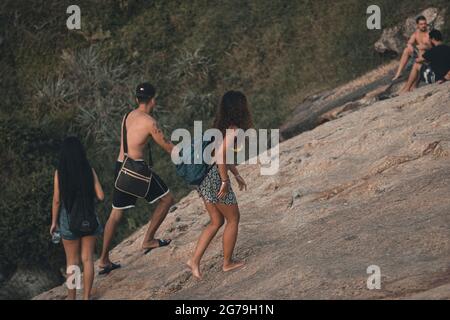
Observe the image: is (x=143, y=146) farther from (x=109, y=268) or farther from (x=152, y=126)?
(x=109, y=268)

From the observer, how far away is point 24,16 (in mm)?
21219

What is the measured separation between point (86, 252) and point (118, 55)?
11625 mm

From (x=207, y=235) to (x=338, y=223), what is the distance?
45.0 inches

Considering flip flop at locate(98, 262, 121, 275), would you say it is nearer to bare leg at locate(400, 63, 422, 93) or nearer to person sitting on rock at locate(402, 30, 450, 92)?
person sitting on rock at locate(402, 30, 450, 92)

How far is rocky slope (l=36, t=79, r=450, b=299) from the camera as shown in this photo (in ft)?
25.6

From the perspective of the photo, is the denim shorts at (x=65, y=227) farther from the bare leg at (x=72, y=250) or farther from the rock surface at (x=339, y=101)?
the rock surface at (x=339, y=101)

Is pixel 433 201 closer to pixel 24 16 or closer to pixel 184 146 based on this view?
pixel 184 146

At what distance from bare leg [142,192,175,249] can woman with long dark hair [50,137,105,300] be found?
734 millimetres

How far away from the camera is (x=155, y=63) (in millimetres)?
20156

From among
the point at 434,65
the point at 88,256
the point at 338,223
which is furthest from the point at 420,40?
the point at 88,256

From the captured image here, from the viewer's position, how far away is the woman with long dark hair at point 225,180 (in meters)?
8.27

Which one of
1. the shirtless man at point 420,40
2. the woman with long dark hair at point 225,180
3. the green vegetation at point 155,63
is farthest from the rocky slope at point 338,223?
the green vegetation at point 155,63

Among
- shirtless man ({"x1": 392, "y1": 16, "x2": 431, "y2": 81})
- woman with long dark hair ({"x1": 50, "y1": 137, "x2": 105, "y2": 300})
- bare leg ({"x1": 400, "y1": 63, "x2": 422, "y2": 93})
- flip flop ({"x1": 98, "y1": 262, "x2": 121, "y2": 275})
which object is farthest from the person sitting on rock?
woman with long dark hair ({"x1": 50, "y1": 137, "x2": 105, "y2": 300})
